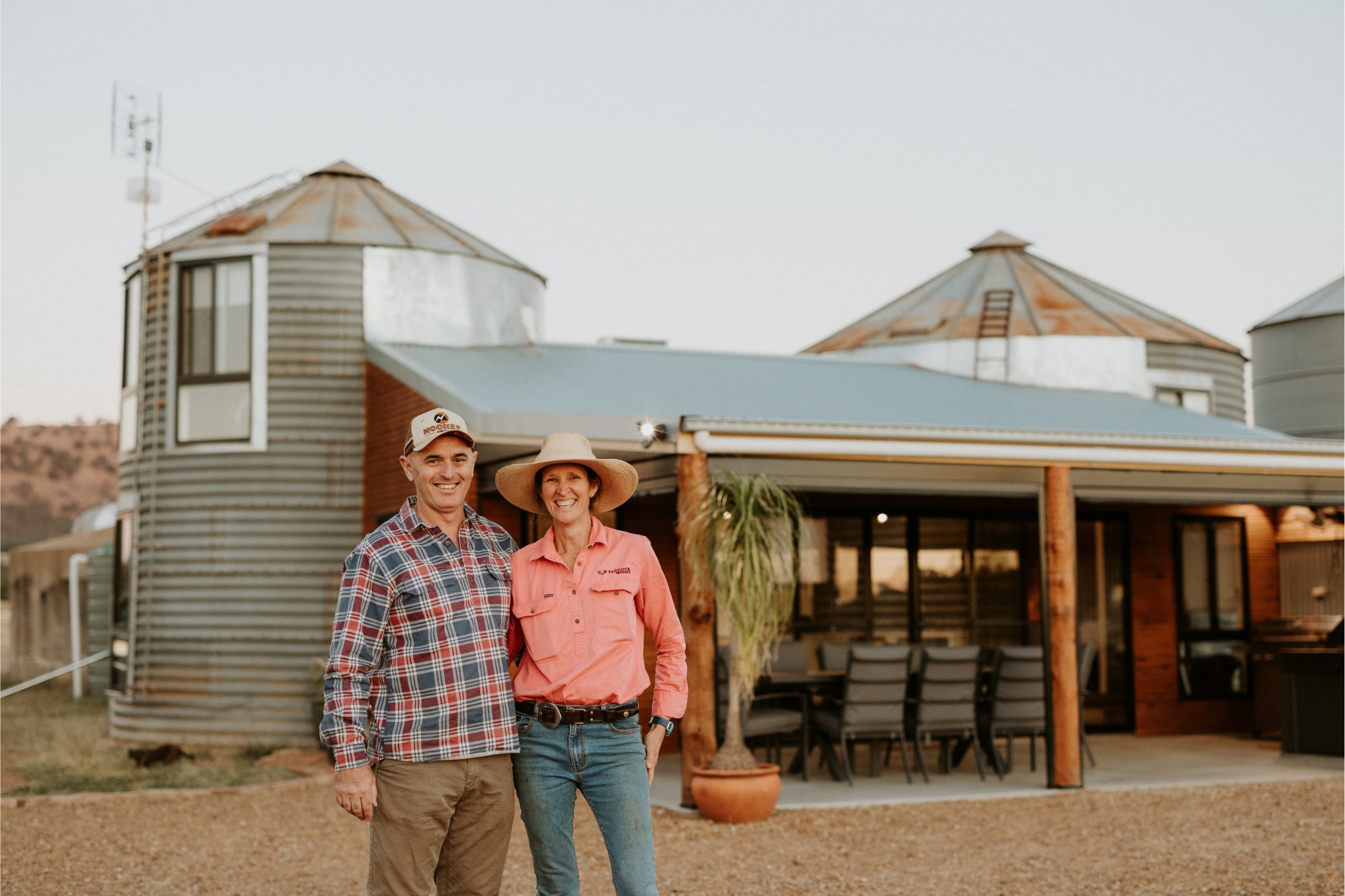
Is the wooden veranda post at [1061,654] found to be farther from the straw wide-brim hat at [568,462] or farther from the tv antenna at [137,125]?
the tv antenna at [137,125]

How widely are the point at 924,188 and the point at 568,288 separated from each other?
15.2 feet

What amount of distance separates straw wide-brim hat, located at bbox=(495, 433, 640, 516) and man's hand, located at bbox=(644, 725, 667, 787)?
0.60 metres

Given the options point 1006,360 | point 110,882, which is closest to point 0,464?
point 1006,360

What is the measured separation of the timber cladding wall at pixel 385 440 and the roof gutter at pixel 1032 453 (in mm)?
2631

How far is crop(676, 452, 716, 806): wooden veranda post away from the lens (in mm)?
7516

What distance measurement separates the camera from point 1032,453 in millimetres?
8367

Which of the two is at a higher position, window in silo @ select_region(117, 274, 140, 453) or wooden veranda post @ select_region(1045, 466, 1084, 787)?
window in silo @ select_region(117, 274, 140, 453)

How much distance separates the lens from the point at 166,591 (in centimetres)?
1134

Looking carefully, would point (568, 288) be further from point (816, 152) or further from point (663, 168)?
point (816, 152)

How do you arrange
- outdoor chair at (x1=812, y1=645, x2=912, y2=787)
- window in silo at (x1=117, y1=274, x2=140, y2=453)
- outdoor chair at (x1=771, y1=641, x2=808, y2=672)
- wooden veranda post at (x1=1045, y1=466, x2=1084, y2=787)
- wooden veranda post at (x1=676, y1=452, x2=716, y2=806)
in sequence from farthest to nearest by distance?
window in silo at (x1=117, y1=274, x2=140, y2=453), outdoor chair at (x1=771, y1=641, x2=808, y2=672), outdoor chair at (x1=812, y1=645, x2=912, y2=787), wooden veranda post at (x1=1045, y1=466, x2=1084, y2=787), wooden veranda post at (x1=676, y1=452, x2=716, y2=806)

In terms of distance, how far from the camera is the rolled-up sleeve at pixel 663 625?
3439mm

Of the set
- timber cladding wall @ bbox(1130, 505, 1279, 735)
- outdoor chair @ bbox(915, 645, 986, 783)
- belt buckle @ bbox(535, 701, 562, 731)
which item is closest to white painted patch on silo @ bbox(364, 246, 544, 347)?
outdoor chair @ bbox(915, 645, 986, 783)

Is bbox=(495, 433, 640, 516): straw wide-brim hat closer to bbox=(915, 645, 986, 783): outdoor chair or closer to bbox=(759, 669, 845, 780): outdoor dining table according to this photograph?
bbox=(759, 669, 845, 780): outdoor dining table

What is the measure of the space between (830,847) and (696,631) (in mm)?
1420
